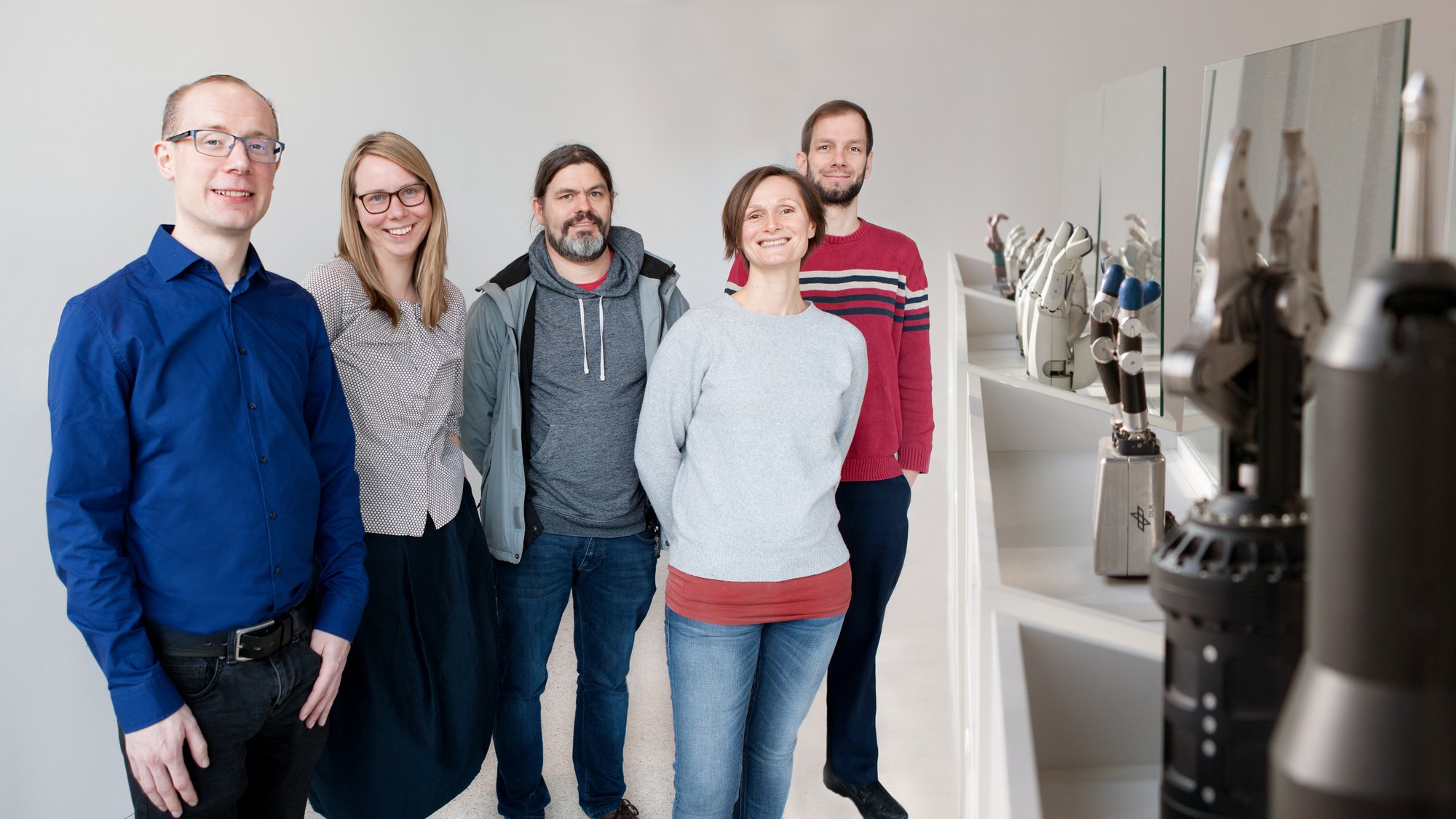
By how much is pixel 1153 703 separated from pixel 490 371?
179 cm

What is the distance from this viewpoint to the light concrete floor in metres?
3.03

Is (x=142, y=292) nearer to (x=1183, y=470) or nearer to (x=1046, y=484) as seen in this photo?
(x=1046, y=484)

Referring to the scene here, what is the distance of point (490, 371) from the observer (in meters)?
2.57

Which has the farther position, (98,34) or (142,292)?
(98,34)

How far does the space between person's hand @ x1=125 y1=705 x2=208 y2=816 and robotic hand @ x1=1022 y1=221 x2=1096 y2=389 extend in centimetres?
214

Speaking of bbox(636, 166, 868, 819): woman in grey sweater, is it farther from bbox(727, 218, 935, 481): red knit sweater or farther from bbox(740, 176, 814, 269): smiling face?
bbox(727, 218, 935, 481): red knit sweater

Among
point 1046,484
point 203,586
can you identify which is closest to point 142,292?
point 203,586

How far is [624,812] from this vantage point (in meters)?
2.91

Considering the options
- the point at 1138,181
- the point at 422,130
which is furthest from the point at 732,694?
the point at 422,130

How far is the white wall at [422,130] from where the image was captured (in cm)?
272

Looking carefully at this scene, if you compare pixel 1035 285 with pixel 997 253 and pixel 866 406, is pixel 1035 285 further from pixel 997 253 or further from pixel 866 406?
pixel 997 253

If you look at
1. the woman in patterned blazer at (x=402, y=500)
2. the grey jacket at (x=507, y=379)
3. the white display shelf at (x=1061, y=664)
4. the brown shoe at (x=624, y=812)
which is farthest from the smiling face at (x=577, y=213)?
the brown shoe at (x=624, y=812)

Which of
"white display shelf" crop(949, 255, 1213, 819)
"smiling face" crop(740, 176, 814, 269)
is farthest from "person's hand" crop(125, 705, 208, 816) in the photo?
"smiling face" crop(740, 176, 814, 269)

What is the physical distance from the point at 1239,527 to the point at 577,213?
2.09 metres
